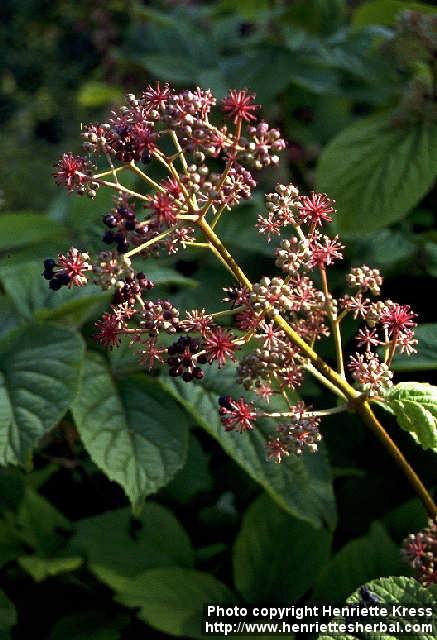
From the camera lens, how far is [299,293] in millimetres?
1138

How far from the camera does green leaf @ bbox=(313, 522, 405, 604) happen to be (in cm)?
161

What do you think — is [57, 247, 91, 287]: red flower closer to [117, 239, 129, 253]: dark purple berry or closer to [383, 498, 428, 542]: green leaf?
[117, 239, 129, 253]: dark purple berry

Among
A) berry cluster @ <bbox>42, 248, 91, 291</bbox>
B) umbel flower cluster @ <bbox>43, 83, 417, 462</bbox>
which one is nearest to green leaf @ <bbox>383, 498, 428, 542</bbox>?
umbel flower cluster @ <bbox>43, 83, 417, 462</bbox>

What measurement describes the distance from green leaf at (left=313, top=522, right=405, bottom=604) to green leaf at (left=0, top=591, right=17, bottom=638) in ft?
1.78

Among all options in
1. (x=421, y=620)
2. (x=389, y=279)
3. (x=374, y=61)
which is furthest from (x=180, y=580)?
(x=374, y=61)

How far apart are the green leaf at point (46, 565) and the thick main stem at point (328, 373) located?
66 centimetres

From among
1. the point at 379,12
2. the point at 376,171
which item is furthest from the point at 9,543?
the point at 379,12

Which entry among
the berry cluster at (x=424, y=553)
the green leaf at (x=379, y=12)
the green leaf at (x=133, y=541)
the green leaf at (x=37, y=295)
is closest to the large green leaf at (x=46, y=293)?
the green leaf at (x=37, y=295)

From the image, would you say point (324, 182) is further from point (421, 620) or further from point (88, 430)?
point (421, 620)

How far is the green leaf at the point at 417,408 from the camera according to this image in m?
1.18

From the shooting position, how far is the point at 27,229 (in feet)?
7.30

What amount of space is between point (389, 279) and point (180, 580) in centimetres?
91

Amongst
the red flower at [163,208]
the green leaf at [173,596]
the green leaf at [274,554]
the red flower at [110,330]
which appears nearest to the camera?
the red flower at [163,208]

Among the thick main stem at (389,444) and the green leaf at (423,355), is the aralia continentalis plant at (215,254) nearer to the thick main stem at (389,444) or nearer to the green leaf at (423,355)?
the thick main stem at (389,444)
